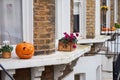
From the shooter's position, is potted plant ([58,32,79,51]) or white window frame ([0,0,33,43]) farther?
potted plant ([58,32,79,51])

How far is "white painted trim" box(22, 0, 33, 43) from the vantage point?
596cm

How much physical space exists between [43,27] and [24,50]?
673mm

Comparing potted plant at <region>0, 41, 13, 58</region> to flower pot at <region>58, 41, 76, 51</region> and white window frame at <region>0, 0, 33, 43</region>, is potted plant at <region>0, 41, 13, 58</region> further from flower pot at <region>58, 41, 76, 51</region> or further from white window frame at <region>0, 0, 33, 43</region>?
flower pot at <region>58, 41, 76, 51</region>

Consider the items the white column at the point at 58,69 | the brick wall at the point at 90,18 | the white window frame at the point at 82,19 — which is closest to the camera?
the white column at the point at 58,69

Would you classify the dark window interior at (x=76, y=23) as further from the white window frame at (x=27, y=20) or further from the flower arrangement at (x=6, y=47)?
the flower arrangement at (x=6, y=47)

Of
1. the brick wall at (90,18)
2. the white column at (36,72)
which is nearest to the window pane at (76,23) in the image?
the brick wall at (90,18)

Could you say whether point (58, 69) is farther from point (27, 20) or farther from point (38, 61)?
point (27, 20)

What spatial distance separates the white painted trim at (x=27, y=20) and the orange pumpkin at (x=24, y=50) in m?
→ 0.43

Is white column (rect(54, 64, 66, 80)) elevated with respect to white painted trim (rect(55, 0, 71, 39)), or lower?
lower

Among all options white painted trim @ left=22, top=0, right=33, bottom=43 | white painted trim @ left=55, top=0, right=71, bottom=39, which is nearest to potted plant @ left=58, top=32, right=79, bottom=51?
white painted trim @ left=55, top=0, right=71, bottom=39

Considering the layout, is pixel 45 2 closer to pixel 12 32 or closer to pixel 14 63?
pixel 12 32

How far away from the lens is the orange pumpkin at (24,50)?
217 inches

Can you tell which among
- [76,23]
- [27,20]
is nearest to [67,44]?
[27,20]

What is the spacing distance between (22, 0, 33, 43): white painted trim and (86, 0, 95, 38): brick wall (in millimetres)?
3403
